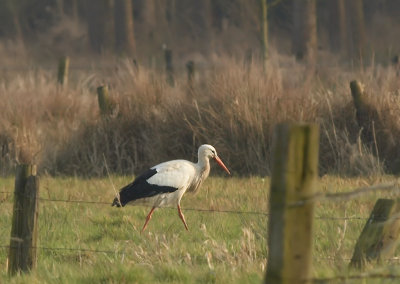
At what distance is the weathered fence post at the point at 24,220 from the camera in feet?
21.7

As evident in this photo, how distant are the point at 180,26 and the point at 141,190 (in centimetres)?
4038

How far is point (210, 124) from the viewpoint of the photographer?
44.1ft

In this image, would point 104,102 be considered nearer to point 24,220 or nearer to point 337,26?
point 24,220

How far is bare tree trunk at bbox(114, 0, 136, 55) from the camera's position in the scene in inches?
1523

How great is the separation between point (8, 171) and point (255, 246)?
671 cm

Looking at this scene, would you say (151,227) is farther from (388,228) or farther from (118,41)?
(118,41)

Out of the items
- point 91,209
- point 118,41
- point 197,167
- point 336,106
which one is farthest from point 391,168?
point 118,41

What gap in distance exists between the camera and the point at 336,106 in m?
13.6

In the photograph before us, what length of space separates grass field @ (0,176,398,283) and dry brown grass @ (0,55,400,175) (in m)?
0.67

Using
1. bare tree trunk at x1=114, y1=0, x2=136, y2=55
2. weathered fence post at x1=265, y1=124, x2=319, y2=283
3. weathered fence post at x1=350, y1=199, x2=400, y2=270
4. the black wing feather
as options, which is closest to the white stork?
the black wing feather

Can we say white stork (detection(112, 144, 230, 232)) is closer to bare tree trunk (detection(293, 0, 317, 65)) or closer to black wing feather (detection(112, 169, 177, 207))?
black wing feather (detection(112, 169, 177, 207))

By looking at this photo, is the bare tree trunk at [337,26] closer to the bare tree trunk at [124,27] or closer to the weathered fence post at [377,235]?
the bare tree trunk at [124,27]

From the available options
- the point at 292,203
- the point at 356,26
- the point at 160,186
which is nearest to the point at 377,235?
the point at 292,203

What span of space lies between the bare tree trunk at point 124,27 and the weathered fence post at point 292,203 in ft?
116
